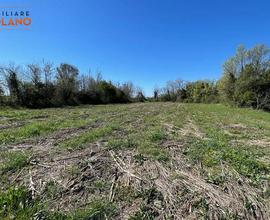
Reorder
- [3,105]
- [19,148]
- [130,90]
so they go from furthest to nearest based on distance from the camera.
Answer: [130,90], [3,105], [19,148]

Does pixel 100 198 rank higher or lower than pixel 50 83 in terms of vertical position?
lower

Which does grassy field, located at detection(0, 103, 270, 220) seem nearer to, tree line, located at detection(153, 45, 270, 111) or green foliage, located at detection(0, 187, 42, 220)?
green foliage, located at detection(0, 187, 42, 220)

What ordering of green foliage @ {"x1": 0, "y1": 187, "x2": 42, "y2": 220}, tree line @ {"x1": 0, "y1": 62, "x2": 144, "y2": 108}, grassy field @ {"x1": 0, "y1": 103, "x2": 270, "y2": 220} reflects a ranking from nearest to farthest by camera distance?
green foliage @ {"x1": 0, "y1": 187, "x2": 42, "y2": 220}
grassy field @ {"x1": 0, "y1": 103, "x2": 270, "y2": 220}
tree line @ {"x1": 0, "y1": 62, "x2": 144, "y2": 108}

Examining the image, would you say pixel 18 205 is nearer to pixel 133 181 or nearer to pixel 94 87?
pixel 133 181

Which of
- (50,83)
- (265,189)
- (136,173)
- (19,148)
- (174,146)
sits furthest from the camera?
(50,83)

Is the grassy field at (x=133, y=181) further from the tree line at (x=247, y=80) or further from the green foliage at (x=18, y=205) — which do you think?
the tree line at (x=247, y=80)

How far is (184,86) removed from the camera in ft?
158

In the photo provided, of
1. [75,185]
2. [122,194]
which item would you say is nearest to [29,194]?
[75,185]

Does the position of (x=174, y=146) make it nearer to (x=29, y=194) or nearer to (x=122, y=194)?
(x=122, y=194)

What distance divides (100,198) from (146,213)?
0.68m

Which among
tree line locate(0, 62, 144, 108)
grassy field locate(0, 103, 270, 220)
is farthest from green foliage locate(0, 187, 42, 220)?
tree line locate(0, 62, 144, 108)

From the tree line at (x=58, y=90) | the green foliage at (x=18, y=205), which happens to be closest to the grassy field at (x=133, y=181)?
the green foliage at (x=18, y=205)

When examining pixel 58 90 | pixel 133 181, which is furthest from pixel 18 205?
pixel 58 90

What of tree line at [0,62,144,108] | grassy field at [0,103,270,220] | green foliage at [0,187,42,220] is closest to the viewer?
green foliage at [0,187,42,220]
